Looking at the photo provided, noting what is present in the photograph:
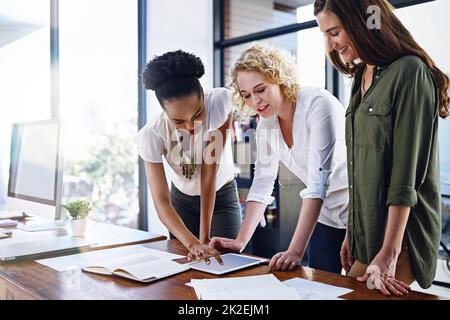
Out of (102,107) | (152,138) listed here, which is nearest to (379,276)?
(152,138)

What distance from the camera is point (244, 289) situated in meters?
1.13

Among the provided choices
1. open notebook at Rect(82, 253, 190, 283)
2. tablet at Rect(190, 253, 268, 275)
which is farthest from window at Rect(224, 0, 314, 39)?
open notebook at Rect(82, 253, 190, 283)

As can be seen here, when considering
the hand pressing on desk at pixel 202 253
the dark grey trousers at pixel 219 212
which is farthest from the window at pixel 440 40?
the hand pressing on desk at pixel 202 253

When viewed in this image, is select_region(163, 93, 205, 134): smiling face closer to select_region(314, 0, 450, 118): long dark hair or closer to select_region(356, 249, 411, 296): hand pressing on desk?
select_region(314, 0, 450, 118): long dark hair

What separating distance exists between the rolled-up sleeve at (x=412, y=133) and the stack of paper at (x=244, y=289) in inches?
13.8

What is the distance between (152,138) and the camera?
5.88ft

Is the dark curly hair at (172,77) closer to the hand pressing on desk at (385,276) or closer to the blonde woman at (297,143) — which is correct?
the blonde woman at (297,143)

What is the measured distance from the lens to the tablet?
4.34 feet

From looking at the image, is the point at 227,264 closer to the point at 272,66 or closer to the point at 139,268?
the point at 139,268

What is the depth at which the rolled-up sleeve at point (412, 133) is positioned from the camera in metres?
1.14

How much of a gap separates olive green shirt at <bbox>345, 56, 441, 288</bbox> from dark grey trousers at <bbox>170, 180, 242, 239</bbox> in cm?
82

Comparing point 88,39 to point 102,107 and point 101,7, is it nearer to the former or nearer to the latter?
point 101,7

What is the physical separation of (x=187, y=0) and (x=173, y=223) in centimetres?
306
